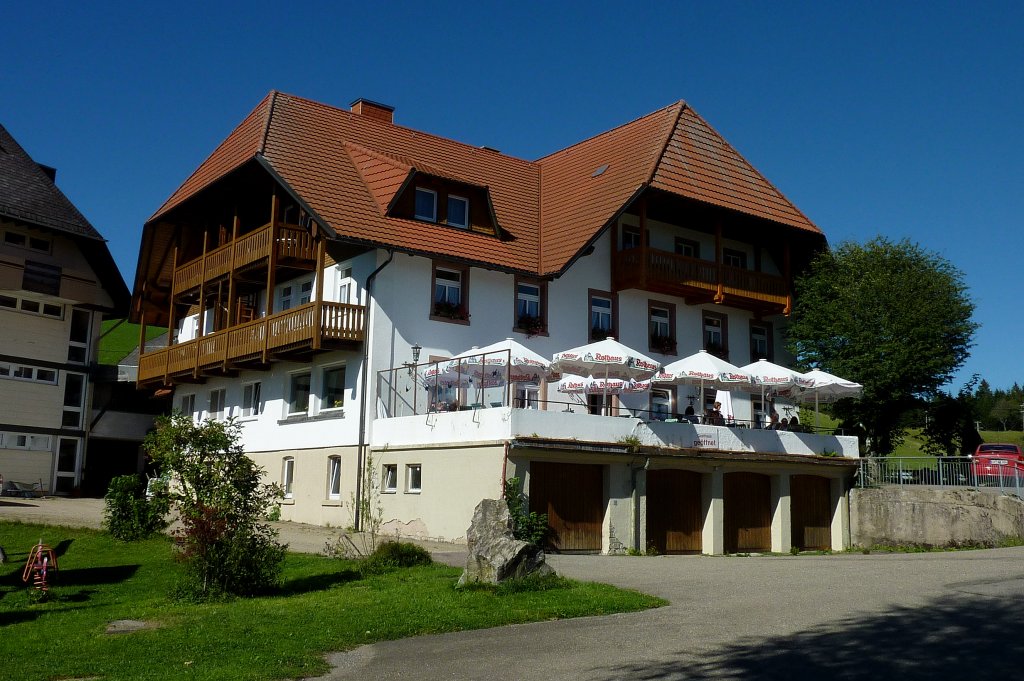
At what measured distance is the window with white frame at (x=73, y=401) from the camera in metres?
38.8

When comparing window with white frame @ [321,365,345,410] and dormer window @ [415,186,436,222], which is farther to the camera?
dormer window @ [415,186,436,222]

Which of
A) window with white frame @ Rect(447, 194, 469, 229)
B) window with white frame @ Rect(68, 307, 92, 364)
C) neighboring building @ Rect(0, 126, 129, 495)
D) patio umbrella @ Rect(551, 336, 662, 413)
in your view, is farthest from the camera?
window with white frame @ Rect(68, 307, 92, 364)

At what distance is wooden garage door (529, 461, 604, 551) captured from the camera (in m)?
23.7

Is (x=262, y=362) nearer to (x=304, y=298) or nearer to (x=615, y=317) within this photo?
(x=304, y=298)

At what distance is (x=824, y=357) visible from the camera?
3294 cm

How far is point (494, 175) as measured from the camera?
3481cm

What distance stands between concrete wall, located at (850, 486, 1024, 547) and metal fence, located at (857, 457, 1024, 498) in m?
0.57

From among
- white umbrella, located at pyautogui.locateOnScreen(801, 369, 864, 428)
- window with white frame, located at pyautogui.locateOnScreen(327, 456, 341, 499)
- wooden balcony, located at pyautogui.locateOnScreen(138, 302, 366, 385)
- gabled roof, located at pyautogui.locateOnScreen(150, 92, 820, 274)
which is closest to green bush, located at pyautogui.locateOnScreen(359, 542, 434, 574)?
wooden balcony, located at pyautogui.locateOnScreen(138, 302, 366, 385)

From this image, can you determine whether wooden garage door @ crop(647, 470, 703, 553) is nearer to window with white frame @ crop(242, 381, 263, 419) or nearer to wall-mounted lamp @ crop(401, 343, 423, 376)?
wall-mounted lamp @ crop(401, 343, 423, 376)

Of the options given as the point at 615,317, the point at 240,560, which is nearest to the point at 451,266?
the point at 615,317

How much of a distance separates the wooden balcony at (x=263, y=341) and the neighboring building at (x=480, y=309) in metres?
0.08

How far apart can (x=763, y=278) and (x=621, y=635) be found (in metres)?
23.2

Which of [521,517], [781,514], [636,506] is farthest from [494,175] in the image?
[521,517]

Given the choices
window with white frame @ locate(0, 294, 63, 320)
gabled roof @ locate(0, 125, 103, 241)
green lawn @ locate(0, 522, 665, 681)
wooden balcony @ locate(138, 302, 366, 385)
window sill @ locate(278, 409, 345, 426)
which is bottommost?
green lawn @ locate(0, 522, 665, 681)
